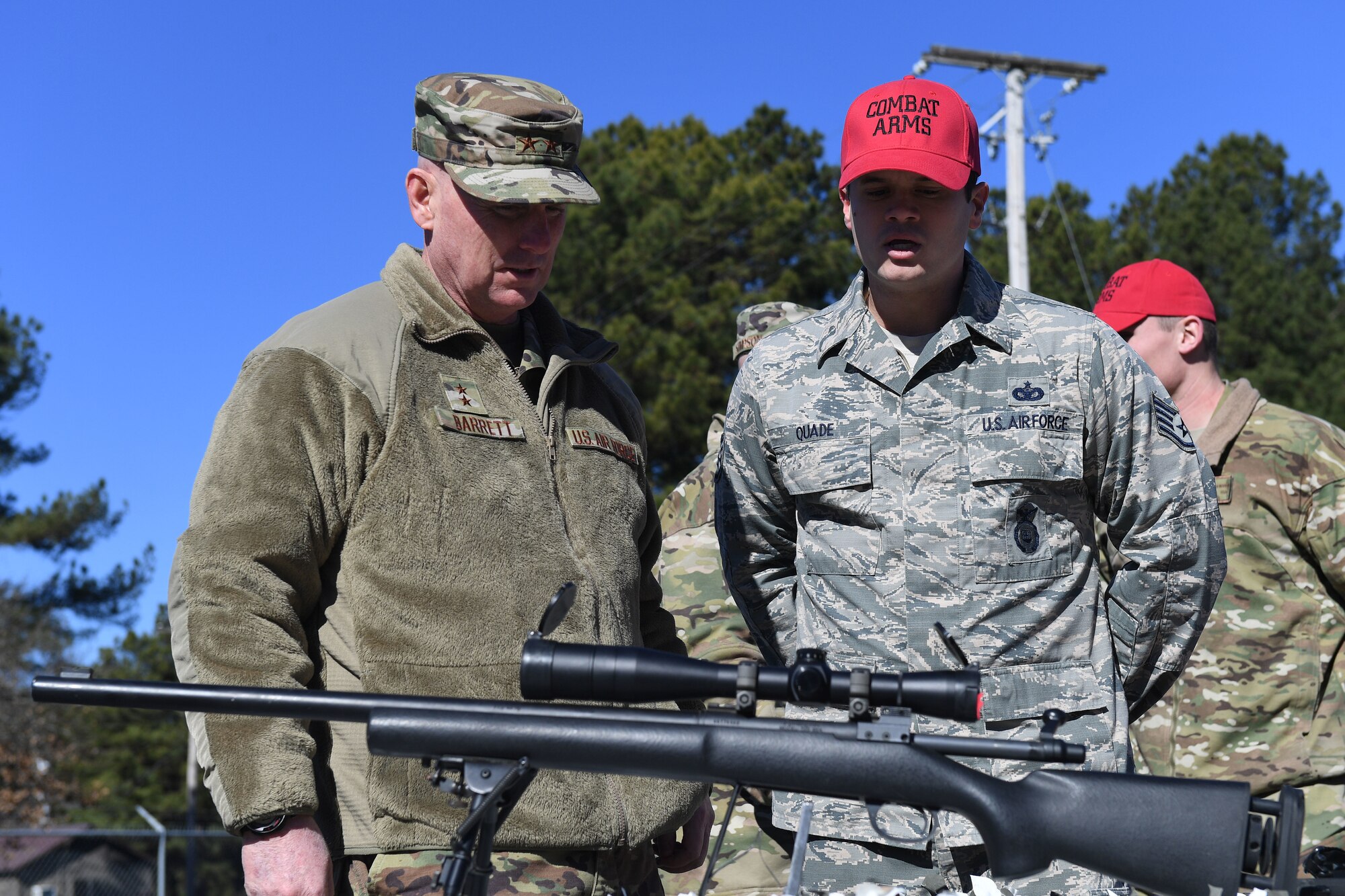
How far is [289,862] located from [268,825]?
0.29ft

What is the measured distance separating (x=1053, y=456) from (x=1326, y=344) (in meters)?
31.7

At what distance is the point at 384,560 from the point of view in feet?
10.4

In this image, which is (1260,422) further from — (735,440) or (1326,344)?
(1326,344)

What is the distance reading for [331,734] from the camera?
323 centimetres

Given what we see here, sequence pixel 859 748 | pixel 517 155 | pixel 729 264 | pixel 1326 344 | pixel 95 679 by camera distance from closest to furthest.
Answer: pixel 859 748 < pixel 95 679 < pixel 517 155 < pixel 729 264 < pixel 1326 344

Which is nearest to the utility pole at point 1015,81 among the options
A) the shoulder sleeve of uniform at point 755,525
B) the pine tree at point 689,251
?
the pine tree at point 689,251

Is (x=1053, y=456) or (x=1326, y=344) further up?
(x=1326, y=344)

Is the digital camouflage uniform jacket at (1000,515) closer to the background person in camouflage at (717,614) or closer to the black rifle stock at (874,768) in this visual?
the black rifle stock at (874,768)

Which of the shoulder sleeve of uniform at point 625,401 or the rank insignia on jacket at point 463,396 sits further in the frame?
the shoulder sleeve of uniform at point 625,401

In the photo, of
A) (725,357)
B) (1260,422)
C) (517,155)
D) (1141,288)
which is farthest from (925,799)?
(725,357)

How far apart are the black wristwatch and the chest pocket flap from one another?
153cm

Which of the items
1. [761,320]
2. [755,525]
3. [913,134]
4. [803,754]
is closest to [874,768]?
[803,754]

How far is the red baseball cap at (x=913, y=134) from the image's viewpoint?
3602 millimetres

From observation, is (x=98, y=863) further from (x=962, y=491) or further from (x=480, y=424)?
(x=962, y=491)
